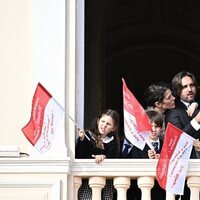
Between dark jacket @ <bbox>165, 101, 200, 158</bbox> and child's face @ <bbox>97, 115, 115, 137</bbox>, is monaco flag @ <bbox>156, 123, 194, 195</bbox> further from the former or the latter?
child's face @ <bbox>97, 115, 115, 137</bbox>

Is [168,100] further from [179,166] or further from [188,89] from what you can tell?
[179,166]

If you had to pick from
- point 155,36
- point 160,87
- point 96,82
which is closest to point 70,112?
point 160,87

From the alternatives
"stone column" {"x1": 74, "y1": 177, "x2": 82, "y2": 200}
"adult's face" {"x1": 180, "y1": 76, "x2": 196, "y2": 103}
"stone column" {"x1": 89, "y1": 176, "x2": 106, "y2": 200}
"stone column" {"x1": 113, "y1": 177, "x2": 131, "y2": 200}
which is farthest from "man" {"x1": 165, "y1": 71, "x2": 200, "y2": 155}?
"stone column" {"x1": 74, "y1": 177, "x2": 82, "y2": 200}

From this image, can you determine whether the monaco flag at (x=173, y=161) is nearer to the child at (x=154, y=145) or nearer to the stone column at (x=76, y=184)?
the child at (x=154, y=145)

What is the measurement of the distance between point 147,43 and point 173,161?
7.18m

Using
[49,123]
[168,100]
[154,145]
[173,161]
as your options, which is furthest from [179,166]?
[49,123]

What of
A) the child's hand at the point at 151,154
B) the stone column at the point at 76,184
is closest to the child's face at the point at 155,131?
the child's hand at the point at 151,154

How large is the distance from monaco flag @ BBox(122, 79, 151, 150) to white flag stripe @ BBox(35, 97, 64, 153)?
1.80 ft

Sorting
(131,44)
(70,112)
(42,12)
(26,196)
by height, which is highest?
(131,44)

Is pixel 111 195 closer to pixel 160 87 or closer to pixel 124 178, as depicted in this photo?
pixel 124 178

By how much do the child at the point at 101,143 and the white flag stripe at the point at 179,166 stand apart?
20.2 inches

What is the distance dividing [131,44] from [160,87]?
6518mm

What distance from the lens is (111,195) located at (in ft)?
33.8

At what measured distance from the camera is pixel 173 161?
33.2 feet
